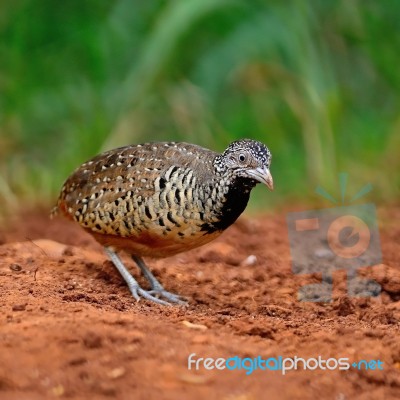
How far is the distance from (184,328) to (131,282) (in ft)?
4.20

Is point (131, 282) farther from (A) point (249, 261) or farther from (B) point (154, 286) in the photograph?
(A) point (249, 261)

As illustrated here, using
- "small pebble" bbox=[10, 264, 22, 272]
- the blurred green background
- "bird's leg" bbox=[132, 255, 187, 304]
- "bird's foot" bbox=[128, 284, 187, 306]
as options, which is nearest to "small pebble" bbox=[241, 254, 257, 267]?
"bird's leg" bbox=[132, 255, 187, 304]

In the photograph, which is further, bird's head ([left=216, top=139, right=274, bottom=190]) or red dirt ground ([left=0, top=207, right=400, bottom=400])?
bird's head ([left=216, top=139, right=274, bottom=190])

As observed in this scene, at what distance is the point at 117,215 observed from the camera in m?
5.01

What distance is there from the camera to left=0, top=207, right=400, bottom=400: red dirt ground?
3.26 metres

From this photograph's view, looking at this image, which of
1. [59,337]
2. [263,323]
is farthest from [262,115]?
[59,337]

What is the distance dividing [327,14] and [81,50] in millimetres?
2390

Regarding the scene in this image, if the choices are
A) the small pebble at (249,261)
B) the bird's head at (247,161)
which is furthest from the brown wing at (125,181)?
the small pebble at (249,261)

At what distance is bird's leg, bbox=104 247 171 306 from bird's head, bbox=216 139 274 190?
82cm

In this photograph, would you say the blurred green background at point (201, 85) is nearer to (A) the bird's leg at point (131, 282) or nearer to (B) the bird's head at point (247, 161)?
(A) the bird's leg at point (131, 282)

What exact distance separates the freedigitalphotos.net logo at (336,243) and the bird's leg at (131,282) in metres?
0.88

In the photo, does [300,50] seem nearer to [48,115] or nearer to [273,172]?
[273,172]

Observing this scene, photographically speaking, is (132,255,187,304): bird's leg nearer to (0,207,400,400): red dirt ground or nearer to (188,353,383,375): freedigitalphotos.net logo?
(0,207,400,400): red dirt ground

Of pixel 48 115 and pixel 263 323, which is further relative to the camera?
pixel 48 115
